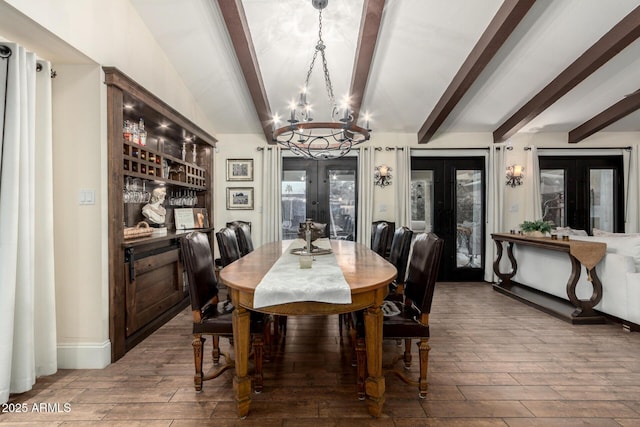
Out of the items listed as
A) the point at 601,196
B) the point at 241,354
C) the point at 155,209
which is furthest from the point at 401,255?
the point at 601,196

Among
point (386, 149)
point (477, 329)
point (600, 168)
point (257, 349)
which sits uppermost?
point (386, 149)

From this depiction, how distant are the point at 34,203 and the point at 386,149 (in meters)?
4.37

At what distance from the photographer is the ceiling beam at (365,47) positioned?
2.74 m

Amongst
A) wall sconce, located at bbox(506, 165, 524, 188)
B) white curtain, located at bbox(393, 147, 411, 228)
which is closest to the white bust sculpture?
white curtain, located at bbox(393, 147, 411, 228)

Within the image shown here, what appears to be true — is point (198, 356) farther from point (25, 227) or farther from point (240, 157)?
point (240, 157)

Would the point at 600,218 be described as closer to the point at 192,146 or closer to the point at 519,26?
the point at 519,26

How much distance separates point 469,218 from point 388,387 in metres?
4.03

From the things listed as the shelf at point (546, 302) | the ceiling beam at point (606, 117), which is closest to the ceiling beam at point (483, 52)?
the ceiling beam at point (606, 117)

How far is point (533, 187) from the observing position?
501cm

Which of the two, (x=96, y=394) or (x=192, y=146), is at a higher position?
(x=192, y=146)

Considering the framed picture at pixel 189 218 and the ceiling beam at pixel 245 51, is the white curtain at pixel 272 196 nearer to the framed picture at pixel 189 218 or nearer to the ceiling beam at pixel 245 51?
the ceiling beam at pixel 245 51

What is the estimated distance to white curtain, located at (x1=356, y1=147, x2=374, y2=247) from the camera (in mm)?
5035

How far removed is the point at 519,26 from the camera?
9.59 ft

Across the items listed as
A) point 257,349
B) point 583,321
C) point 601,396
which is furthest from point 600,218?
point 257,349
